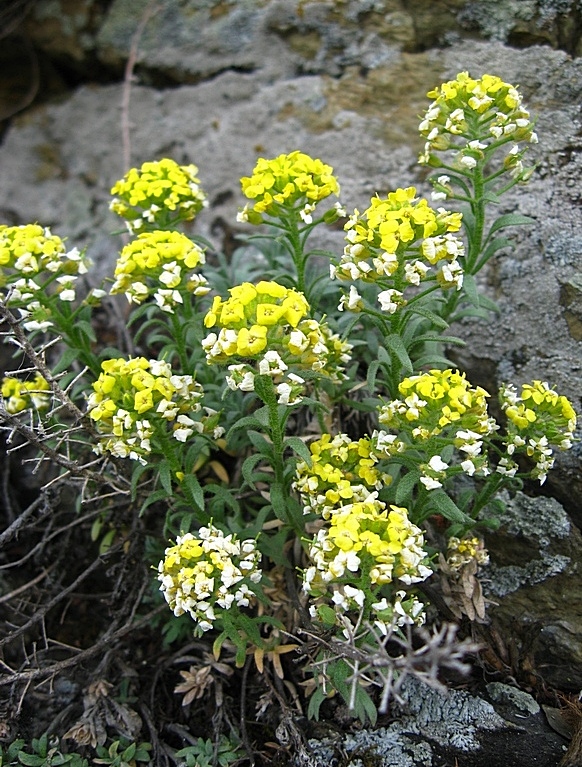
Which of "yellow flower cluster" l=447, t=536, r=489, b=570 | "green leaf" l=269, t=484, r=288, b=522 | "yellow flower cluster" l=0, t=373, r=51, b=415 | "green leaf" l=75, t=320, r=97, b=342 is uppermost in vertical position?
"green leaf" l=75, t=320, r=97, b=342

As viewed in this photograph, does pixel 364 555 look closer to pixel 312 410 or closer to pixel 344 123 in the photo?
pixel 312 410

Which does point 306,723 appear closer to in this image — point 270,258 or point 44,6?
point 270,258

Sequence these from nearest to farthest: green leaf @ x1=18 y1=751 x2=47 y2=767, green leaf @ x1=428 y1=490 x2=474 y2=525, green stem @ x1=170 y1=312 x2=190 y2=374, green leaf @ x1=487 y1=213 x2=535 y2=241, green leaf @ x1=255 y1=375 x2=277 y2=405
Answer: green leaf @ x1=255 y1=375 x2=277 y2=405
green leaf @ x1=428 y1=490 x2=474 y2=525
green leaf @ x1=18 y1=751 x2=47 y2=767
green leaf @ x1=487 y1=213 x2=535 y2=241
green stem @ x1=170 y1=312 x2=190 y2=374

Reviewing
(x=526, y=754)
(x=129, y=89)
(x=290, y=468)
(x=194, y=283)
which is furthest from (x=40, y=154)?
(x=526, y=754)

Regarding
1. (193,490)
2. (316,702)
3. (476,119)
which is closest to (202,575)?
(193,490)

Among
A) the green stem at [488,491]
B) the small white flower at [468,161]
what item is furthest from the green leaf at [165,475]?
the small white flower at [468,161]

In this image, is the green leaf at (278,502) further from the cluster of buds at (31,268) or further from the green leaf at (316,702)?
the cluster of buds at (31,268)

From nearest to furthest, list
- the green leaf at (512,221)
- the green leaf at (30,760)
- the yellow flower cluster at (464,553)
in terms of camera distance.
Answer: the green leaf at (30,760) → the yellow flower cluster at (464,553) → the green leaf at (512,221)

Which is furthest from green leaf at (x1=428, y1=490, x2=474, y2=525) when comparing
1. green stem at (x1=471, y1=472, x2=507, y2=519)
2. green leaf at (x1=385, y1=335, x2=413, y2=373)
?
green leaf at (x1=385, y1=335, x2=413, y2=373)

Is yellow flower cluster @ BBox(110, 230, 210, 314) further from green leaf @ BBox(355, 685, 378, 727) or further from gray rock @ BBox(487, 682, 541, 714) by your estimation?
gray rock @ BBox(487, 682, 541, 714)
